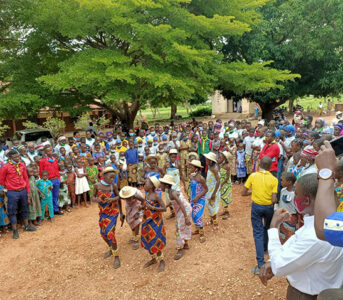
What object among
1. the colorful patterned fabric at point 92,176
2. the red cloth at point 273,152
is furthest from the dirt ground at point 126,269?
the colorful patterned fabric at point 92,176

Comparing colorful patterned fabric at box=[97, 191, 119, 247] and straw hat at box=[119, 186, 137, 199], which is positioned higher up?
straw hat at box=[119, 186, 137, 199]

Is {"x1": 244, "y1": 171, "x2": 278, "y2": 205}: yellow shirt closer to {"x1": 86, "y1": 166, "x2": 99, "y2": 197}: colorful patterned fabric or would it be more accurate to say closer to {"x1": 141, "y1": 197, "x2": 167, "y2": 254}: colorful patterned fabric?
{"x1": 141, "y1": 197, "x2": 167, "y2": 254}: colorful patterned fabric

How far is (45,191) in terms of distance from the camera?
656 cm

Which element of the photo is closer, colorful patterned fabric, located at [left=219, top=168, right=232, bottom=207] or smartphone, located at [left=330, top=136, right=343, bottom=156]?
smartphone, located at [left=330, top=136, right=343, bottom=156]

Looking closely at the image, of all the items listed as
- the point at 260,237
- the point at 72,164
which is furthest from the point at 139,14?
the point at 260,237

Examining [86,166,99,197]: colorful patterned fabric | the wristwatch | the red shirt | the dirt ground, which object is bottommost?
the dirt ground

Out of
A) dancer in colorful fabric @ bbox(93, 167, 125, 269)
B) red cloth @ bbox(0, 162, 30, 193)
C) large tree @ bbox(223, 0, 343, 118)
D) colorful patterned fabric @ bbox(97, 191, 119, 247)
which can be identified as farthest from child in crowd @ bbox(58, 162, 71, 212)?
large tree @ bbox(223, 0, 343, 118)

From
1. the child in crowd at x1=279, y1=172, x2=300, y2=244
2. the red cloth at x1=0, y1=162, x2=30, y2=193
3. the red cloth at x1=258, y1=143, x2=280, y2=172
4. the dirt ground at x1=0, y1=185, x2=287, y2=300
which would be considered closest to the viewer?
the child in crowd at x1=279, y1=172, x2=300, y2=244

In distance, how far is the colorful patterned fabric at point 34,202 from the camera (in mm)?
6301

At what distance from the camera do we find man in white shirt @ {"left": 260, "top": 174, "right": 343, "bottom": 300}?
1.81 meters

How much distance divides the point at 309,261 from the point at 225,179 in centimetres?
404

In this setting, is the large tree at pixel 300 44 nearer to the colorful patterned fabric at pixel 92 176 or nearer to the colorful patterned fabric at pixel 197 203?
the colorful patterned fabric at pixel 92 176

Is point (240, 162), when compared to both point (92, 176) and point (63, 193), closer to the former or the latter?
point (92, 176)

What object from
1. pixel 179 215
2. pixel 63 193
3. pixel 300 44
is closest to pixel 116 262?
pixel 179 215
